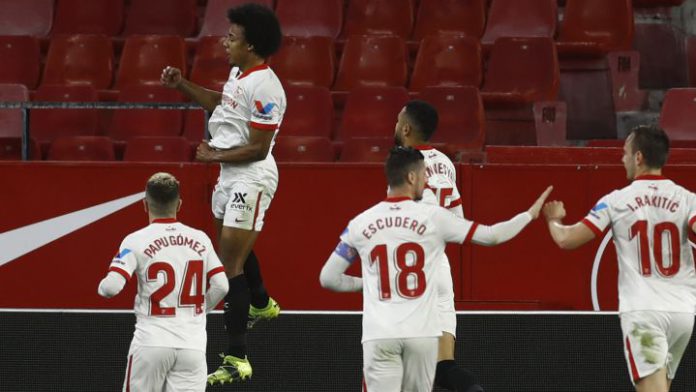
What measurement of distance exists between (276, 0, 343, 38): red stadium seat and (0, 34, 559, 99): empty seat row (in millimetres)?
688

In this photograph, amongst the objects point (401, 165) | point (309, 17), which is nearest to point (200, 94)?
point (401, 165)

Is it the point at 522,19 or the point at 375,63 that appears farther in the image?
the point at 522,19

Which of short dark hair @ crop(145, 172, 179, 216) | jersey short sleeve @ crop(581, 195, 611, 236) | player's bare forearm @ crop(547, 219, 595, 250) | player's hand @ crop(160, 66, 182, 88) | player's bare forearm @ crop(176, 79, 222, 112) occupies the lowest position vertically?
player's bare forearm @ crop(547, 219, 595, 250)

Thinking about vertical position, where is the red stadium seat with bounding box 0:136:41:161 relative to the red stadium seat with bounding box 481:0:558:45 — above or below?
below

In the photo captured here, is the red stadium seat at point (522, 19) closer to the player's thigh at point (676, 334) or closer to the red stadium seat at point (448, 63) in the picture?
the red stadium seat at point (448, 63)

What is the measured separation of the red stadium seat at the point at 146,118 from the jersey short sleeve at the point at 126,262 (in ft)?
20.8

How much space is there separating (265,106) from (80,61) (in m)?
6.54

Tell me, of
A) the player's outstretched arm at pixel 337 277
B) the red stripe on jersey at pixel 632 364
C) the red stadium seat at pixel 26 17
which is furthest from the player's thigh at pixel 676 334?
the red stadium seat at pixel 26 17

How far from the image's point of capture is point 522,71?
1337 centimetres

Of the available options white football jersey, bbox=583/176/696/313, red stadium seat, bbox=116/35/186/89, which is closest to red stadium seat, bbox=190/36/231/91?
red stadium seat, bbox=116/35/186/89

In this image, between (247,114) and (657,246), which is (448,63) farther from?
(657,246)

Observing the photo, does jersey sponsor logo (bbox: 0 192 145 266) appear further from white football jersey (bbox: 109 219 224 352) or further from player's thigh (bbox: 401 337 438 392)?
player's thigh (bbox: 401 337 438 392)

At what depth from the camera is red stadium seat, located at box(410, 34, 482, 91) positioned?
13.6 m

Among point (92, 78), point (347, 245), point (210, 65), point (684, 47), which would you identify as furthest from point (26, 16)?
point (347, 245)
